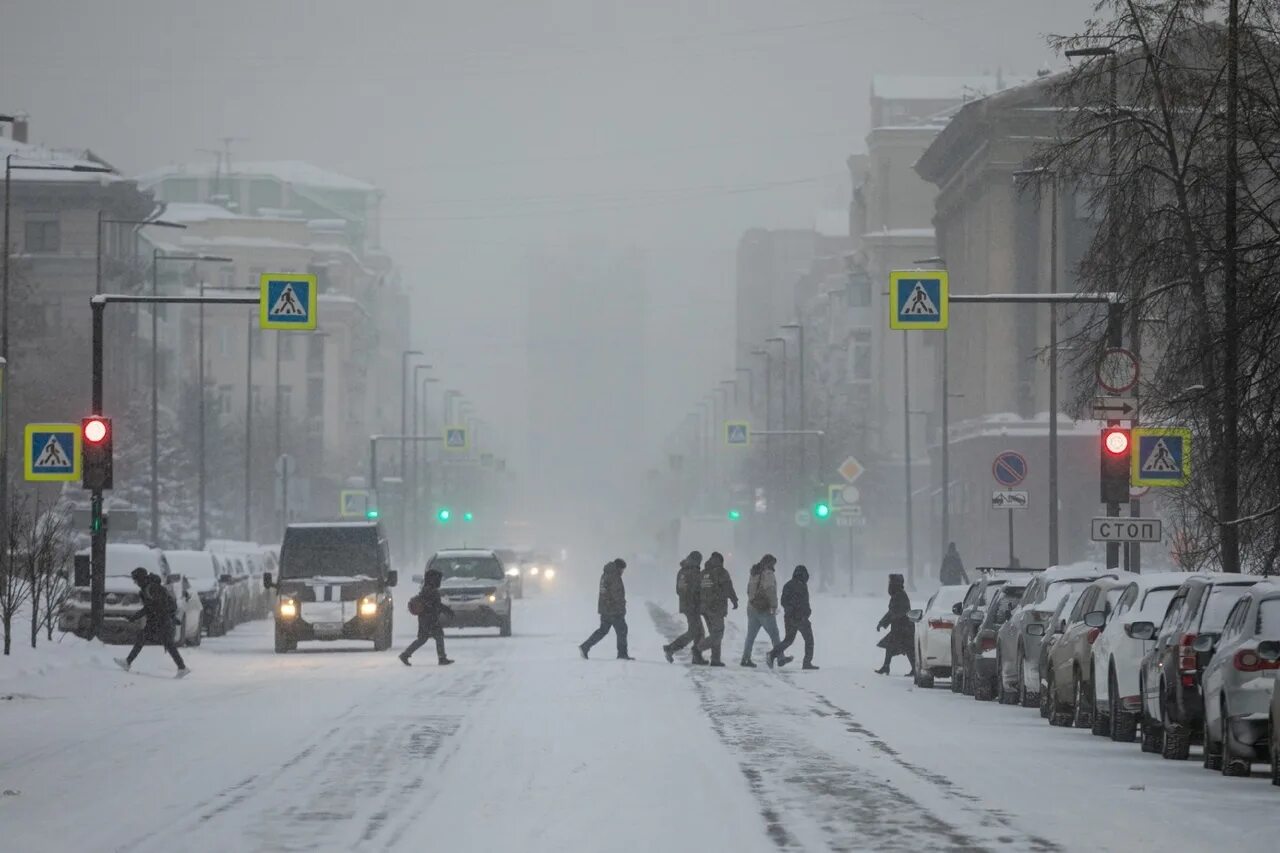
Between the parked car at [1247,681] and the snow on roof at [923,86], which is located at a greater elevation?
the snow on roof at [923,86]

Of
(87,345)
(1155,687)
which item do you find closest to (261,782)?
(1155,687)

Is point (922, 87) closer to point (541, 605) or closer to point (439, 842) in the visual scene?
point (541, 605)

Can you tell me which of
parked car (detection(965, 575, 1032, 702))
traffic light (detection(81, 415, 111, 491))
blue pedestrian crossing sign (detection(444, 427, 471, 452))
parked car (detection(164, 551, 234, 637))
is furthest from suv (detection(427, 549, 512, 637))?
blue pedestrian crossing sign (detection(444, 427, 471, 452))

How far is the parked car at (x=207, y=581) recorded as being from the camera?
55906 millimetres

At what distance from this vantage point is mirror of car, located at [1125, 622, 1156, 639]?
22.5m

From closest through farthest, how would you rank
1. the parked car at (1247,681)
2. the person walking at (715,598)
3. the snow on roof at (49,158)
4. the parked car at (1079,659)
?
1. the parked car at (1247,681)
2. the parked car at (1079,659)
3. the person walking at (715,598)
4. the snow on roof at (49,158)

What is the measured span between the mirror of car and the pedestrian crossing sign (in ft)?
36.6

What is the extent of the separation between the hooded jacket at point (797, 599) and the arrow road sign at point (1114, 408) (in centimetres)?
717

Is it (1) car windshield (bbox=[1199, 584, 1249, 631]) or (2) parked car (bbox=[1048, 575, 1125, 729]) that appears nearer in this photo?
(1) car windshield (bbox=[1199, 584, 1249, 631])

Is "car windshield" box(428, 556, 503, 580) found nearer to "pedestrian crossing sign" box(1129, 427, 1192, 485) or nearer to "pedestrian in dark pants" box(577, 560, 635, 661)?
"pedestrian in dark pants" box(577, 560, 635, 661)

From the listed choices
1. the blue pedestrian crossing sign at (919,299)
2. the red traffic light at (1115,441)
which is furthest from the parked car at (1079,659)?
the blue pedestrian crossing sign at (919,299)

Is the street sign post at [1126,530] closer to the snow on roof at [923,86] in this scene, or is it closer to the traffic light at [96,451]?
the traffic light at [96,451]

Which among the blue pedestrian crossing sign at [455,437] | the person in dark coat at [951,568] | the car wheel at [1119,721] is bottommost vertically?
the car wheel at [1119,721]

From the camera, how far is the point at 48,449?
129 feet
